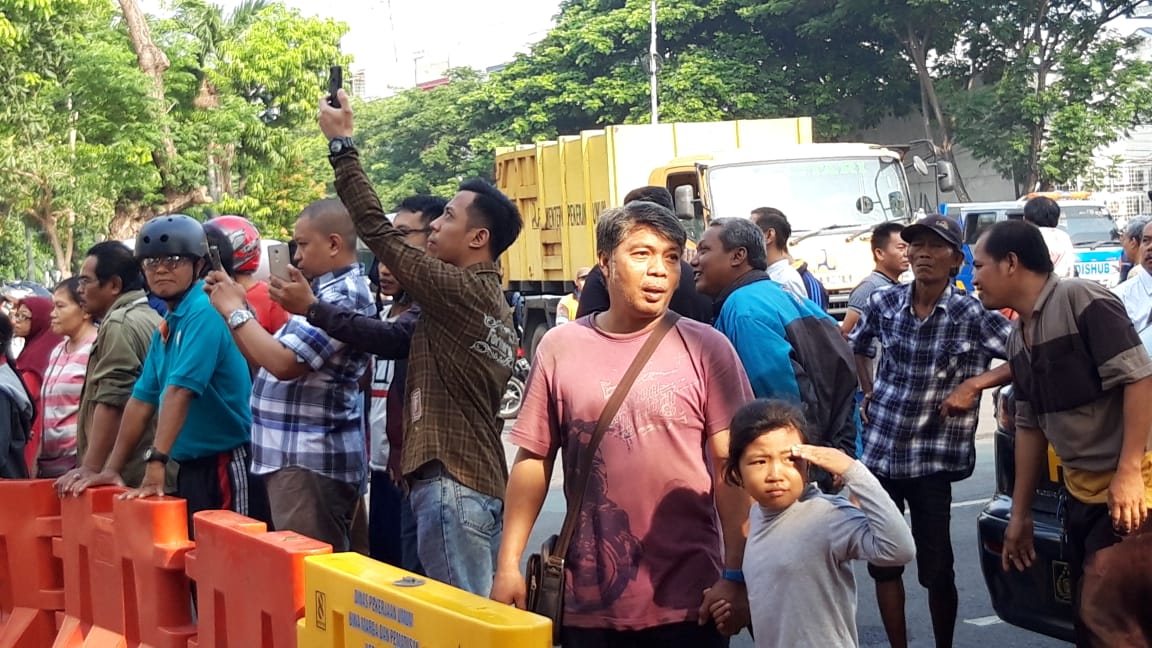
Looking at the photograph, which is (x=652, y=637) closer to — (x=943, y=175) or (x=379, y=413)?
(x=379, y=413)

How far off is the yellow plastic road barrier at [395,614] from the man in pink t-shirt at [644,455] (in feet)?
0.86

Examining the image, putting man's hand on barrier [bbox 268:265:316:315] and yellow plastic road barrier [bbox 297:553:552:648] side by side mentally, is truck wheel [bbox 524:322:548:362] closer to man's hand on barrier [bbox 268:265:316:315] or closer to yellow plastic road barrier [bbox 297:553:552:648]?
man's hand on barrier [bbox 268:265:316:315]

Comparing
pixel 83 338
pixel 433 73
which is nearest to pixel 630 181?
pixel 83 338

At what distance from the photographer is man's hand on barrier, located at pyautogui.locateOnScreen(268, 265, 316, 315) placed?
4.44 metres

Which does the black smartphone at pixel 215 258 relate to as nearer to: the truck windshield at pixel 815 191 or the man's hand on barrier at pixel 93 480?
the man's hand on barrier at pixel 93 480

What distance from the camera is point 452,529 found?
4.12 meters

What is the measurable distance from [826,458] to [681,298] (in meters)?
2.06

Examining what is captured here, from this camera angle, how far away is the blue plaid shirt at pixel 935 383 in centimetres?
552

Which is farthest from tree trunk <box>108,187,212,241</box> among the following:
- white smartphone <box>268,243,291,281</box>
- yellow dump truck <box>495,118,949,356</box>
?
white smartphone <box>268,243,291,281</box>

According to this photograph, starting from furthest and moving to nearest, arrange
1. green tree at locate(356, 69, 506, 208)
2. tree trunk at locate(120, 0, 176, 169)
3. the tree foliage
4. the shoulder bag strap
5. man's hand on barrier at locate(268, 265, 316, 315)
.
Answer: green tree at locate(356, 69, 506, 208) → tree trunk at locate(120, 0, 176, 169) → the tree foliage → man's hand on barrier at locate(268, 265, 316, 315) → the shoulder bag strap

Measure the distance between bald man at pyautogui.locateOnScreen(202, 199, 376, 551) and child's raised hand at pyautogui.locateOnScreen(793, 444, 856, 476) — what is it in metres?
1.79

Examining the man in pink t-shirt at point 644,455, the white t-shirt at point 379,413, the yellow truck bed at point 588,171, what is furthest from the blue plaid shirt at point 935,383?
the yellow truck bed at point 588,171

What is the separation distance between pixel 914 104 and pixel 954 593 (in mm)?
36928

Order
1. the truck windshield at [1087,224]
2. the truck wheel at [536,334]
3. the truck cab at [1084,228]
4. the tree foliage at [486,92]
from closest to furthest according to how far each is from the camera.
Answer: the truck wheel at [536,334] → the truck cab at [1084,228] → the truck windshield at [1087,224] → the tree foliage at [486,92]
